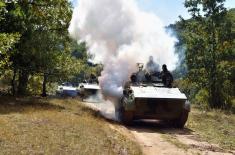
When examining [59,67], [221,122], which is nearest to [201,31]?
[59,67]

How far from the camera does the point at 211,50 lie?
112 feet

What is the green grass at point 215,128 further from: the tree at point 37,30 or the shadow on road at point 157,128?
the tree at point 37,30

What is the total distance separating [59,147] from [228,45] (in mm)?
24737

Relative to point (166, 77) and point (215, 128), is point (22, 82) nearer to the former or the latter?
point (166, 77)

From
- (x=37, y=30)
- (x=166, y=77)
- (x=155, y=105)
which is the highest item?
(x=37, y=30)

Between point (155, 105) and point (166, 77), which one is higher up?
point (166, 77)

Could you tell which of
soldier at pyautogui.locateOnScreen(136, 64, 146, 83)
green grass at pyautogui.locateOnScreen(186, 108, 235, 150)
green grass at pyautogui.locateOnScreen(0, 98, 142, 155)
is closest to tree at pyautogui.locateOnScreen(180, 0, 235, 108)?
green grass at pyautogui.locateOnScreen(186, 108, 235, 150)

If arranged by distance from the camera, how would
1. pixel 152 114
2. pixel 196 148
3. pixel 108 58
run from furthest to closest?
pixel 108 58, pixel 152 114, pixel 196 148

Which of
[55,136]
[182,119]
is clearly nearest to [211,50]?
[182,119]

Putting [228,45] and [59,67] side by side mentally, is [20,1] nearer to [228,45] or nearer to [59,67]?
[59,67]

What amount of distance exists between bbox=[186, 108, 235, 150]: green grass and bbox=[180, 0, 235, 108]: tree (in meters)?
8.47

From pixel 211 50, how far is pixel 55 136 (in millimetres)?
23047

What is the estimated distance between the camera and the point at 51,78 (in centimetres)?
3322

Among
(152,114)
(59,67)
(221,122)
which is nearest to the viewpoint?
(152,114)
